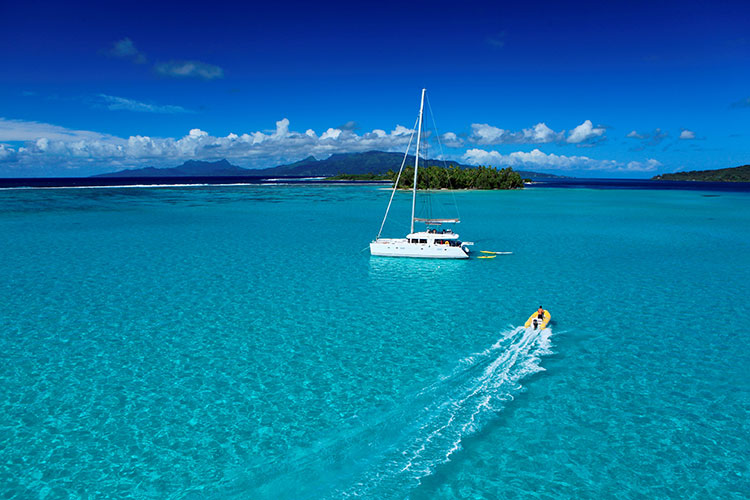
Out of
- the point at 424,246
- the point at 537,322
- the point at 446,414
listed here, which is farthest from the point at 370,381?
the point at 424,246

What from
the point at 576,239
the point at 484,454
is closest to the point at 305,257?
the point at 484,454

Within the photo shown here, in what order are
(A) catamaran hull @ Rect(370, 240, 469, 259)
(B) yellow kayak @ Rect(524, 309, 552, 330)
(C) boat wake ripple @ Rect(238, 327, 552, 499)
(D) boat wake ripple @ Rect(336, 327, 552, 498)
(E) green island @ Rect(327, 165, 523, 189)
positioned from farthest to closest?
(E) green island @ Rect(327, 165, 523, 189) < (A) catamaran hull @ Rect(370, 240, 469, 259) < (B) yellow kayak @ Rect(524, 309, 552, 330) < (D) boat wake ripple @ Rect(336, 327, 552, 498) < (C) boat wake ripple @ Rect(238, 327, 552, 499)

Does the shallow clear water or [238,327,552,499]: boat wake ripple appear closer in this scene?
[238,327,552,499]: boat wake ripple

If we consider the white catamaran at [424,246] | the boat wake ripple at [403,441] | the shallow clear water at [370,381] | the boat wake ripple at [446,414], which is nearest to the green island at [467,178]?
the white catamaran at [424,246]

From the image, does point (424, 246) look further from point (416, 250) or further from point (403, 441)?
point (403, 441)

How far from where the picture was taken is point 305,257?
45375 mm

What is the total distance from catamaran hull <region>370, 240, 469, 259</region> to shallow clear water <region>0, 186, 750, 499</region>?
11.7ft

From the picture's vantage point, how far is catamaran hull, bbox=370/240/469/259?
1738 inches

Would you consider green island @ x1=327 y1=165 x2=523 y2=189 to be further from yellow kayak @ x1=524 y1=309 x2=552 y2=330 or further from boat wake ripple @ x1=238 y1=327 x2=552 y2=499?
boat wake ripple @ x1=238 y1=327 x2=552 y2=499

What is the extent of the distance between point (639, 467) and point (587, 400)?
12.9ft

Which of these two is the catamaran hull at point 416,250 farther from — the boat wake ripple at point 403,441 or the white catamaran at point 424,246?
the boat wake ripple at point 403,441

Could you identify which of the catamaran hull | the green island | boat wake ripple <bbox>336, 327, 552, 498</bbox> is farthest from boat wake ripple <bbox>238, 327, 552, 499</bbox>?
the green island

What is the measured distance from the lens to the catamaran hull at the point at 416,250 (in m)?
44.2

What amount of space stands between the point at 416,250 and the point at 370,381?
27116mm
